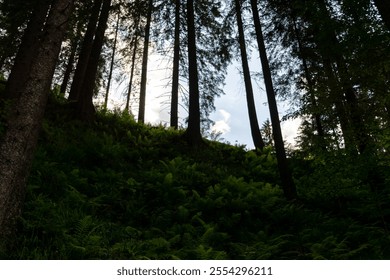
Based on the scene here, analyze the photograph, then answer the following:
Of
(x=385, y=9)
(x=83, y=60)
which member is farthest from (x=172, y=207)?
(x=83, y=60)

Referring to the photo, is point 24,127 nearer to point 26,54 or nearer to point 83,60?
point 26,54

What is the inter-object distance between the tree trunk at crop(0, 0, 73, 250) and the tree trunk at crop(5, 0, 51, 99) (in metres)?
5.57

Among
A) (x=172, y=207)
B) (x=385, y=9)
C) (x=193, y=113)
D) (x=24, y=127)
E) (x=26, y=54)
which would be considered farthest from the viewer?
(x=193, y=113)

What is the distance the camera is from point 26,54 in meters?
11.0

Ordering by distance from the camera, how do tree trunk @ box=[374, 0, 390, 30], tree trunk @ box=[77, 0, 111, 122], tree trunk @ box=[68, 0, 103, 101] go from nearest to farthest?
tree trunk @ box=[374, 0, 390, 30], tree trunk @ box=[77, 0, 111, 122], tree trunk @ box=[68, 0, 103, 101]

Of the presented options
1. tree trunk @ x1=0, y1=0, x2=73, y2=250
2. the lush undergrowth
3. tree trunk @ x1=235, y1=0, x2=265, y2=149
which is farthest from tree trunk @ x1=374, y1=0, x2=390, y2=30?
tree trunk @ x1=235, y1=0, x2=265, y2=149

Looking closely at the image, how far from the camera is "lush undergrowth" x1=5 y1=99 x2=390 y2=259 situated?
204 inches

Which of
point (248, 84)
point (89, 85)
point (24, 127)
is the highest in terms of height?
point (248, 84)

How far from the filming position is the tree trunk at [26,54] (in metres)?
10.5

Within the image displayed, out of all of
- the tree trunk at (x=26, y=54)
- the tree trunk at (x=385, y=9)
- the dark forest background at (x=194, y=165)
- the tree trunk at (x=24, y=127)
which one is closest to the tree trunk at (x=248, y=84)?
the dark forest background at (x=194, y=165)

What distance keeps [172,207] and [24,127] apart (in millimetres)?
3801

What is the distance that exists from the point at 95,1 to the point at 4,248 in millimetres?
10040

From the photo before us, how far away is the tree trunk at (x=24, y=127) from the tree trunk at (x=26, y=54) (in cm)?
557

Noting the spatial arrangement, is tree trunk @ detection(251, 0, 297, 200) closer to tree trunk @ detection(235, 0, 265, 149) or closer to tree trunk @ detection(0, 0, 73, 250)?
tree trunk @ detection(235, 0, 265, 149)
